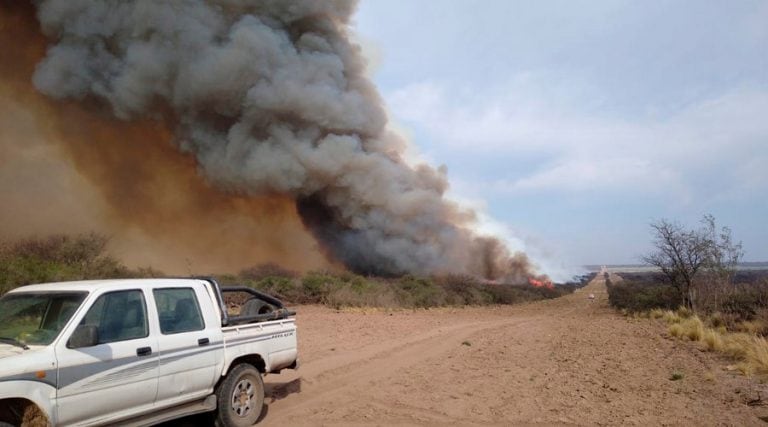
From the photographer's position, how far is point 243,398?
6.55 meters

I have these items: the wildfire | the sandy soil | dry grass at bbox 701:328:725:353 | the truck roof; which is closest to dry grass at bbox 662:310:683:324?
the sandy soil

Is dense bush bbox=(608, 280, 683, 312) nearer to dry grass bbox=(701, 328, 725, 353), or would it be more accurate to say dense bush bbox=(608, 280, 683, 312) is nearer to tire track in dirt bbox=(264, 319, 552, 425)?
dry grass bbox=(701, 328, 725, 353)

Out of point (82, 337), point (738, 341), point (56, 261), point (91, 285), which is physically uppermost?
point (56, 261)

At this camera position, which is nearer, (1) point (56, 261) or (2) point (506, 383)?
(2) point (506, 383)

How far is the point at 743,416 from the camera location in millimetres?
6863

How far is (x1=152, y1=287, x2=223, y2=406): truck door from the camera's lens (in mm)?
5637

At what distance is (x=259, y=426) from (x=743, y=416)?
602 centimetres

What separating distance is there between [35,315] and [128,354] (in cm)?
99

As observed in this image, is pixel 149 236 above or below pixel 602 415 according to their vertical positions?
above

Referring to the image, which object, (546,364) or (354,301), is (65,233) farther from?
(546,364)

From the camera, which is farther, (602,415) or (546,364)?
(546,364)

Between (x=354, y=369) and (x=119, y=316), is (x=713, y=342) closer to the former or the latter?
(x=354, y=369)

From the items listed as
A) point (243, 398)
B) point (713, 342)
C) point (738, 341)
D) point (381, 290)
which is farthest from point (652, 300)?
point (243, 398)

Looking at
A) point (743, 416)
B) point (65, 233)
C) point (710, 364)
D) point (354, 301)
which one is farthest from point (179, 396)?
point (65, 233)
